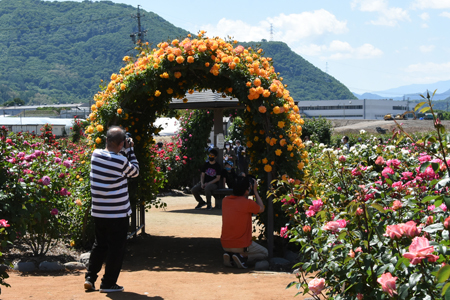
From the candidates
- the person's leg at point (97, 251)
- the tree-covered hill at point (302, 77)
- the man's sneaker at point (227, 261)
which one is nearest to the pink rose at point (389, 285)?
the person's leg at point (97, 251)

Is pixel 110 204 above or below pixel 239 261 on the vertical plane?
above

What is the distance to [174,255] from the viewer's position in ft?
23.2

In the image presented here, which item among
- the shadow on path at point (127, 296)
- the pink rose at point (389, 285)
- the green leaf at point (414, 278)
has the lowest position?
the shadow on path at point (127, 296)

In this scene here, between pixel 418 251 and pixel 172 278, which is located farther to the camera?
pixel 172 278

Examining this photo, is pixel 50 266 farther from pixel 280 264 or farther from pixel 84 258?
pixel 280 264

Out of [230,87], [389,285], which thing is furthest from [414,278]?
[230,87]

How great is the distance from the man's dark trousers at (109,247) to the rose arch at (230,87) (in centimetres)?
213

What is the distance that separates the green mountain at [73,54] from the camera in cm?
14912

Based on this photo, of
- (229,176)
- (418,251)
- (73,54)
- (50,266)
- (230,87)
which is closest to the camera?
(418,251)

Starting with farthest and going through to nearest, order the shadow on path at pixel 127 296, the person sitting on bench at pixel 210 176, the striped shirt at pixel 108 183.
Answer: the person sitting on bench at pixel 210 176
the striped shirt at pixel 108 183
the shadow on path at pixel 127 296

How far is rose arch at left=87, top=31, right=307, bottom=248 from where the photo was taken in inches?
244

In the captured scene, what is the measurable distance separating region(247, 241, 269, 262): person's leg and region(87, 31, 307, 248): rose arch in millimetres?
963

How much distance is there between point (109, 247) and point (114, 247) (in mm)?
52

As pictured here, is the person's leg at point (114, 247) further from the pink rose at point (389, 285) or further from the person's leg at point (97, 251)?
the pink rose at point (389, 285)
